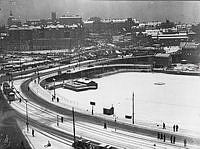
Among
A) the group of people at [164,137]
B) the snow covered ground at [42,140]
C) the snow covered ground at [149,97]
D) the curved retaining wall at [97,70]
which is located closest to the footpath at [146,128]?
the group of people at [164,137]

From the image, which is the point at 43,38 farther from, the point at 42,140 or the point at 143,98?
the point at 42,140

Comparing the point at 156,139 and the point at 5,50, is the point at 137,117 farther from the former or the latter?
the point at 5,50

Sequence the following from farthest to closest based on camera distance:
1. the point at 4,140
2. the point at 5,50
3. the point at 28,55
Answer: the point at 5,50, the point at 28,55, the point at 4,140

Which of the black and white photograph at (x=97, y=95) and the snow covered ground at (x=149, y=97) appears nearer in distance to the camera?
the black and white photograph at (x=97, y=95)

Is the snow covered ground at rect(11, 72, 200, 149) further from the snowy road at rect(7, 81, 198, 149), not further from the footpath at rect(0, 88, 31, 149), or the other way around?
the snowy road at rect(7, 81, 198, 149)

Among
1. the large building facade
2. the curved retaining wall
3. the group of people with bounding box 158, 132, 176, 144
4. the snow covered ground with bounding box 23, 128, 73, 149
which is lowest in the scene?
the curved retaining wall

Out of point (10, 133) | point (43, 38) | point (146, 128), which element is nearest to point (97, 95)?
point (146, 128)

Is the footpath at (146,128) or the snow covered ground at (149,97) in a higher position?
the footpath at (146,128)

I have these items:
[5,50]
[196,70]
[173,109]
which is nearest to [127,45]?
[5,50]

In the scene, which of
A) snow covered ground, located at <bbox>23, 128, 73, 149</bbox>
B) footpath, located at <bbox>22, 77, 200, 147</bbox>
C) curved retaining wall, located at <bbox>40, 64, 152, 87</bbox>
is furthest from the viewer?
curved retaining wall, located at <bbox>40, 64, 152, 87</bbox>

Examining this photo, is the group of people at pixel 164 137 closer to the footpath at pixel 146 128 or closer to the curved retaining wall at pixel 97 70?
the footpath at pixel 146 128

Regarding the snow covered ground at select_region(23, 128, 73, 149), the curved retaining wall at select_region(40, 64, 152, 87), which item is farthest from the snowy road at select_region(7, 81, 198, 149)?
the curved retaining wall at select_region(40, 64, 152, 87)
